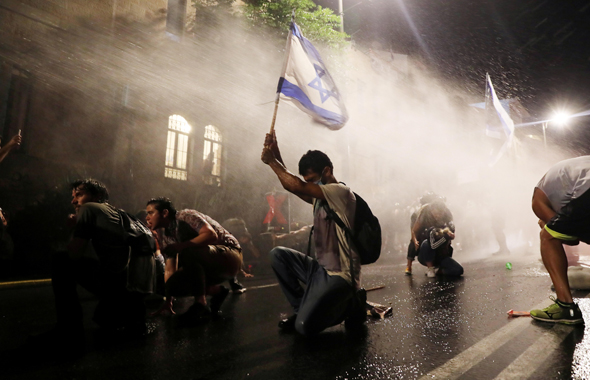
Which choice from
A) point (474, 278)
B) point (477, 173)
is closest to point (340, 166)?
point (477, 173)

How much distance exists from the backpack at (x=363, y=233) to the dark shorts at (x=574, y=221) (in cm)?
144

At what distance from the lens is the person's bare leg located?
10.2ft

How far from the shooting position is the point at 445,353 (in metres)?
2.42

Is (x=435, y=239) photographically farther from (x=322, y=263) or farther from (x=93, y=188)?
(x=93, y=188)

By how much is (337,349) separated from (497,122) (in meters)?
7.21

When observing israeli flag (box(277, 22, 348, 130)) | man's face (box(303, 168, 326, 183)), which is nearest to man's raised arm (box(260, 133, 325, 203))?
man's face (box(303, 168, 326, 183))

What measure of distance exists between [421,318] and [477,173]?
20120mm

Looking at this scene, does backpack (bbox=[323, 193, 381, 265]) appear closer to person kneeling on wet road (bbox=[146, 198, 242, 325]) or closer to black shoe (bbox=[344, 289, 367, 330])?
black shoe (bbox=[344, 289, 367, 330])

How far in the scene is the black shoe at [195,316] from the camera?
3.52 meters

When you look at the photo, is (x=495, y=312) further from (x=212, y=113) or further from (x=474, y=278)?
(x=212, y=113)

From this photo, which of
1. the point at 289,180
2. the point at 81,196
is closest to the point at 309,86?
the point at 289,180

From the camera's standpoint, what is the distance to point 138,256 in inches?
137

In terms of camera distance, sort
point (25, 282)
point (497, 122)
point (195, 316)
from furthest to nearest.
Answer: point (497, 122) → point (25, 282) → point (195, 316)

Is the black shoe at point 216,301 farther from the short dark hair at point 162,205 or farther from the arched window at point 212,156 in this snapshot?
the arched window at point 212,156
